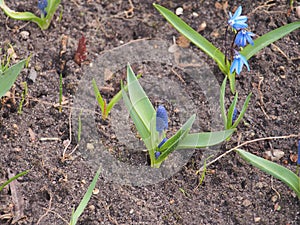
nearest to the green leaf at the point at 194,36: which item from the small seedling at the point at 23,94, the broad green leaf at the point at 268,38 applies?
the broad green leaf at the point at 268,38

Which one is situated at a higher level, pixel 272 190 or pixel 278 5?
pixel 278 5

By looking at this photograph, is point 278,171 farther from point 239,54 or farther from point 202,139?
point 239,54

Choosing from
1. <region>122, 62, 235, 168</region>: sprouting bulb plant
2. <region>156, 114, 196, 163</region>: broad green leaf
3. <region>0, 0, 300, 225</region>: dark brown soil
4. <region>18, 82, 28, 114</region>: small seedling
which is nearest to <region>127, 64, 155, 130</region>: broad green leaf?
<region>122, 62, 235, 168</region>: sprouting bulb plant

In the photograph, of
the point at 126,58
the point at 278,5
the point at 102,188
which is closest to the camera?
the point at 102,188

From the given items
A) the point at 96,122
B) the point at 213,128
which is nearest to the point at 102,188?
the point at 96,122

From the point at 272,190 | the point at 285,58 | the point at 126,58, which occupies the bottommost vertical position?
the point at 272,190

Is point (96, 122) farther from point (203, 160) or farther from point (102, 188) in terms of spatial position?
point (203, 160)

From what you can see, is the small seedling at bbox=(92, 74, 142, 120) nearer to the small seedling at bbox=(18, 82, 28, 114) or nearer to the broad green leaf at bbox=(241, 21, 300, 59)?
the small seedling at bbox=(18, 82, 28, 114)
